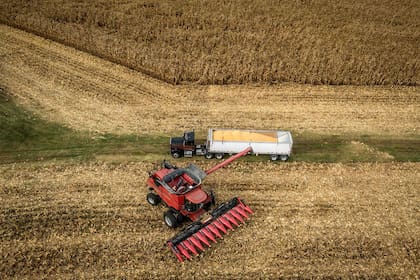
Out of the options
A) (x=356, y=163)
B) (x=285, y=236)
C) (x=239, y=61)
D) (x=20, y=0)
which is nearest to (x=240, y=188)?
(x=285, y=236)

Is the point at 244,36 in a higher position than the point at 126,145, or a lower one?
higher

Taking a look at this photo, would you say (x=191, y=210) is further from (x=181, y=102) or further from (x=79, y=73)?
(x=79, y=73)

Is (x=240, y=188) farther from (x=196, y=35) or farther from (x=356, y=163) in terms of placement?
(x=196, y=35)

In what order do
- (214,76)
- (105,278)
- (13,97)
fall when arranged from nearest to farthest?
(105,278)
(13,97)
(214,76)

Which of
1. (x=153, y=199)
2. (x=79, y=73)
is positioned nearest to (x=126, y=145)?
(x=153, y=199)

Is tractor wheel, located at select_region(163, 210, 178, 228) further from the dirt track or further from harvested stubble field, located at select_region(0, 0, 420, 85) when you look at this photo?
harvested stubble field, located at select_region(0, 0, 420, 85)

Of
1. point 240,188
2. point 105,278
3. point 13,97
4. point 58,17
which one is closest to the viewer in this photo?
point 105,278
